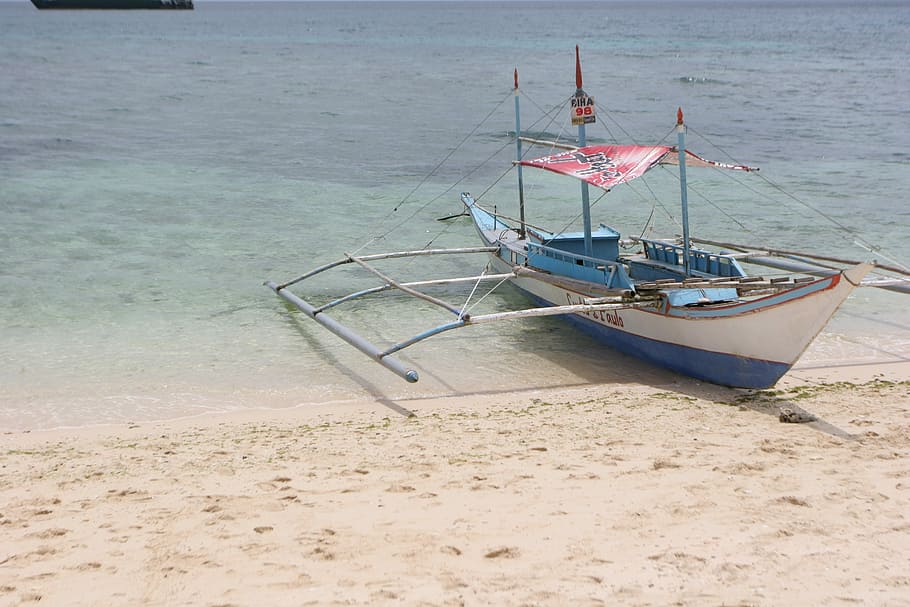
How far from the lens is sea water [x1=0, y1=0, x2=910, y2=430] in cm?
1022

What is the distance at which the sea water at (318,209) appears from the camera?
10.2m

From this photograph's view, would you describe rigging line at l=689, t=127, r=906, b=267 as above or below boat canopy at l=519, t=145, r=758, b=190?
below

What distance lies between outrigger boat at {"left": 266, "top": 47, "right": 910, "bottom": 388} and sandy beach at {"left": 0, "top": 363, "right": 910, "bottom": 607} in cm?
66

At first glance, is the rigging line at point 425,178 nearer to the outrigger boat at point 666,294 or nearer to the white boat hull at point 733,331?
the outrigger boat at point 666,294

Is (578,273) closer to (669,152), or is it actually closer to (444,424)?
(669,152)

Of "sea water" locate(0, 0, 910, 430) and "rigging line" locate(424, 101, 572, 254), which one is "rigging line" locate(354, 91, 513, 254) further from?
"rigging line" locate(424, 101, 572, 254)

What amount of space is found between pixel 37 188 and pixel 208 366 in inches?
A: 506

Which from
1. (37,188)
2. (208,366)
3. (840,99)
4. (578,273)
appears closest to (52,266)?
(208,366)

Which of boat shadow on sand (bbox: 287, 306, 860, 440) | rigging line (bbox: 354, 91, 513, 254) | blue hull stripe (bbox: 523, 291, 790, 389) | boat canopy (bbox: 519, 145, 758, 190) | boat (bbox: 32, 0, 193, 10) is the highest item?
boat (bbox: 32, 0, 193, 10)

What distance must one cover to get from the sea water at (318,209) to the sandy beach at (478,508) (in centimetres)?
163

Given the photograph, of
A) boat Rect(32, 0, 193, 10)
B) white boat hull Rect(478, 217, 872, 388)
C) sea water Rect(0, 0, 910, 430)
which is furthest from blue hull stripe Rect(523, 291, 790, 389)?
boat Rect(32, 0, 193, 10)

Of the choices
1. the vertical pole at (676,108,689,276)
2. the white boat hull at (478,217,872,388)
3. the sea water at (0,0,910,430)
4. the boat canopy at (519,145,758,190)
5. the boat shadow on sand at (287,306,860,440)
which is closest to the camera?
the white boat hull at (478,217,872,388)

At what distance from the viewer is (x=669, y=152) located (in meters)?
10.2

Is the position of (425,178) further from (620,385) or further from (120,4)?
(120,4)
